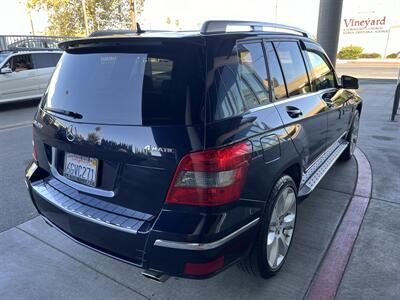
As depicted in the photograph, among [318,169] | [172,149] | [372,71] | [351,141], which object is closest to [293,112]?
[318,169]

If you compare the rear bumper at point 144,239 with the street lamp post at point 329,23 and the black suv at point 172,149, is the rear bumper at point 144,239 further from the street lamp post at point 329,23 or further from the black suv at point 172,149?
the street lamp post at point 329,23

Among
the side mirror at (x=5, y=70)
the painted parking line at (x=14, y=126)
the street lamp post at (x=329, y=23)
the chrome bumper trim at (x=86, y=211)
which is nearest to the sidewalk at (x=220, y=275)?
the chrome bumper trim at (x=86, y=211)

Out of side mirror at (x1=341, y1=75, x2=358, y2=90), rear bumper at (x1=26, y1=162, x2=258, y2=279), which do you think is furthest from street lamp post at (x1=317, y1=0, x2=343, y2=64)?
rear bumper at (x1=26, y1=162, x2=258, y2=279)

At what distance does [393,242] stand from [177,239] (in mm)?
2366

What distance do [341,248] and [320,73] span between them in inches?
78.2

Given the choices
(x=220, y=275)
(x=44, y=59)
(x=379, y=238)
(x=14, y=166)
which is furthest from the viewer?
(x=44, y=59)

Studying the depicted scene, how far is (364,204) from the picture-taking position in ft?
12.9

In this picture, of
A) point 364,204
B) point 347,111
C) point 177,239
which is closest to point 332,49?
point 347,111

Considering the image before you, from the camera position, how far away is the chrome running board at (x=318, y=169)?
3197 millimetres

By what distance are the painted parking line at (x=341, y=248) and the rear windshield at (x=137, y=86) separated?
1.72m

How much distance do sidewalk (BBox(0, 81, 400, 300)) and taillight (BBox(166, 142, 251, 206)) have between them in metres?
1.03

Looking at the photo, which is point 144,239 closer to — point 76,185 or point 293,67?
point 76,185

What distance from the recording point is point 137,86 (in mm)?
2137

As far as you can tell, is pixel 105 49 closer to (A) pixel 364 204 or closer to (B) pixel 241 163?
(B) pixel 241 163
